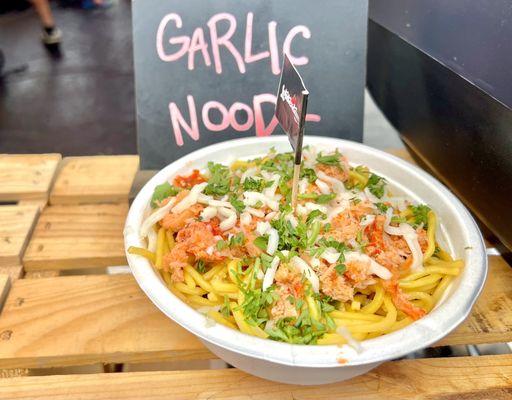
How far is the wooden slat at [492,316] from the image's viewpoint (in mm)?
1033

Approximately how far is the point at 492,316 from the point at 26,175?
52.0 inches

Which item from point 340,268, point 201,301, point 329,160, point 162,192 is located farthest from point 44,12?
point 340,268

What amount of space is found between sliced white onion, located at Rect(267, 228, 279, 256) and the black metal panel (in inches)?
22.6

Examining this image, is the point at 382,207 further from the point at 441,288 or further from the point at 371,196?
the point at 441,288

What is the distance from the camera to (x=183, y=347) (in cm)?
101

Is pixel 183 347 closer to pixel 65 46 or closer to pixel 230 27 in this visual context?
pixel 230 27

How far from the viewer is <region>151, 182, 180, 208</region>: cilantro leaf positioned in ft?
3.81

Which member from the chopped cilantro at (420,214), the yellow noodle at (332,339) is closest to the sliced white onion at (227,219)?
the yellow noodle at (332,339)

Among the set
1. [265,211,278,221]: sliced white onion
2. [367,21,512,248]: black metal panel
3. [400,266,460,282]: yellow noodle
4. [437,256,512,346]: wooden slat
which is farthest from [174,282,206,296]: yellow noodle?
[367,21,512,248]: black metal panel

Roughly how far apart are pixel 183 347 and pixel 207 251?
0.68 ft

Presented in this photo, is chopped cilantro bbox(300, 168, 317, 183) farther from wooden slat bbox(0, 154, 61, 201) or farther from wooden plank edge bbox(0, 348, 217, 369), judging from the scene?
wooden slat bbox(0, 154, 61, 201)

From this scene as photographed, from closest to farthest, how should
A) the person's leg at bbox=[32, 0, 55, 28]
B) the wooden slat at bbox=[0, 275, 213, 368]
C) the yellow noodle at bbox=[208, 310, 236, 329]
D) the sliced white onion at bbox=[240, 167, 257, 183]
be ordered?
the yellow noodle at bbox=[208, 310, 236, 329]
the wooden slat at bbox=[0, 275, 213, 368]
the sliced white onion at bbox=[240, 167, 257, 183]
the person's leg at bbox=[32, 0, 55, 28]

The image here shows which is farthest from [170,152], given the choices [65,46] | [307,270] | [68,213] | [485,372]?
[65,46]

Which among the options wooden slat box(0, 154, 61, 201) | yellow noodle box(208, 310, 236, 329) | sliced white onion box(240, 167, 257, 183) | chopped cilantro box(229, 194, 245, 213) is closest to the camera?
yellow noodle box(208, 310, 236, 329)
